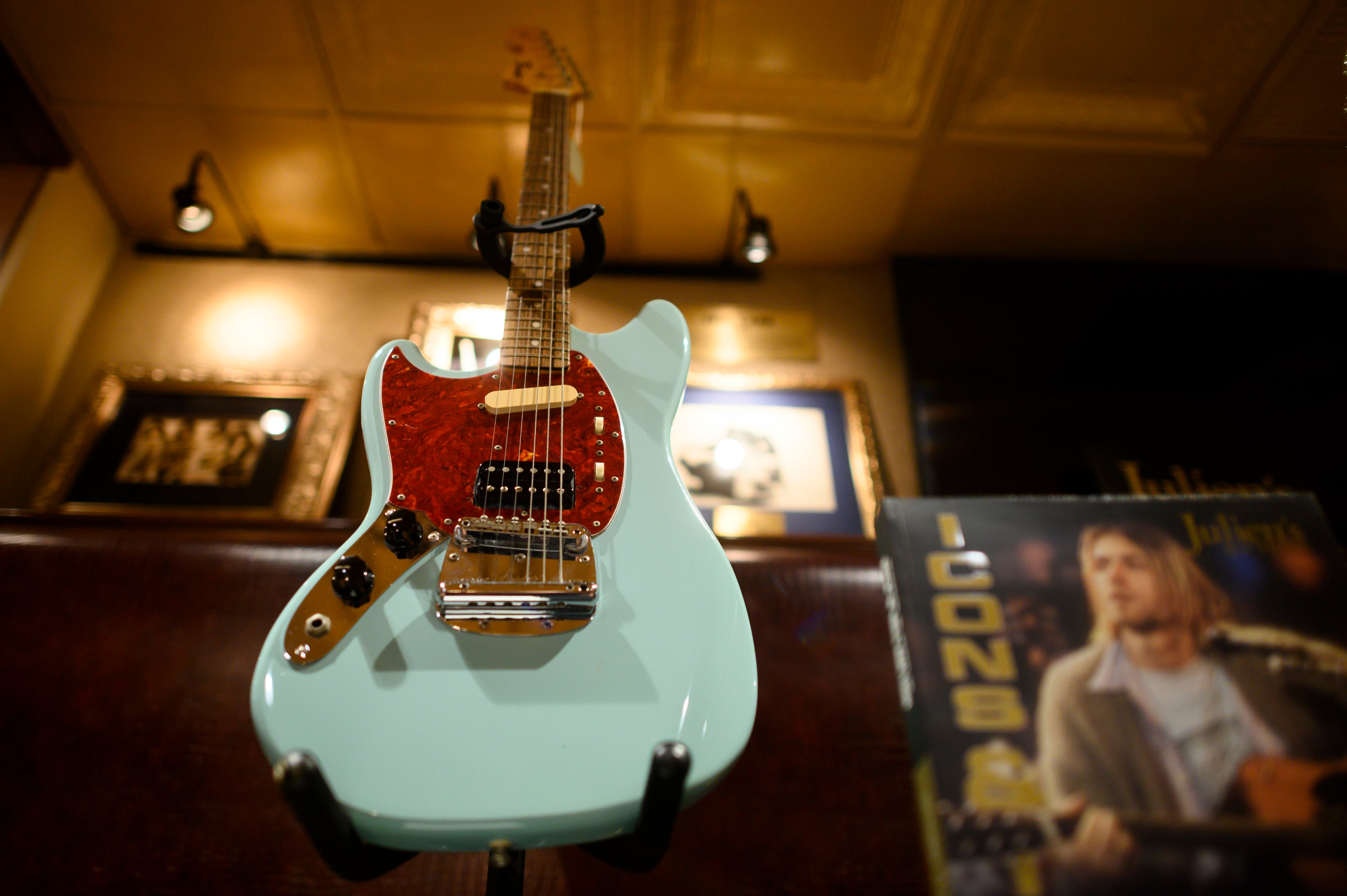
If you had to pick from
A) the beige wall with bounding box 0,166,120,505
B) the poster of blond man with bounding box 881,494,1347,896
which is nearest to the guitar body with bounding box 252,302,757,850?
the poster of blond man with bounding box 881,494,1347,896

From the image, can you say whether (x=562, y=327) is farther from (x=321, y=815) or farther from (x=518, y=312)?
(x=321, y=815)

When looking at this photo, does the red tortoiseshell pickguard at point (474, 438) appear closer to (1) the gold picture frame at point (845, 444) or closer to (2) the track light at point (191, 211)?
(1) the gold picture frame at point (845, 444)

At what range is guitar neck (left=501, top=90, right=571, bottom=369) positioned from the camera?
2.55 ft

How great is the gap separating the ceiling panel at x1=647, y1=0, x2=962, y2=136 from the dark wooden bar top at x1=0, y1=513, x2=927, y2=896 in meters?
Answer: 1.12

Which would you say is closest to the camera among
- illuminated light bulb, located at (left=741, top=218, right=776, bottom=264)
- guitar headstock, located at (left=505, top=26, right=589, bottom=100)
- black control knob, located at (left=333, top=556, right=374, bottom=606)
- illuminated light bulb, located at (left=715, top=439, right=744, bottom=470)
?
black control knob, located at (left=333, top=556, right=374, bottom=606)

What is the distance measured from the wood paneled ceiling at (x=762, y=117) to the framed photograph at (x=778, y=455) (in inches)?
20.0

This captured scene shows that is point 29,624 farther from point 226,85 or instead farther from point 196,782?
point 226,85

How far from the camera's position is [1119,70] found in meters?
1.45

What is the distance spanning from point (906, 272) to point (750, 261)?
19.2 inches

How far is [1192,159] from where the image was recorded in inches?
61.9

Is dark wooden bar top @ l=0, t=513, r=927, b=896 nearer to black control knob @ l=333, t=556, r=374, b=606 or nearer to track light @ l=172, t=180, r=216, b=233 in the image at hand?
black control knob @ l=333, t=556, r=374, b=606

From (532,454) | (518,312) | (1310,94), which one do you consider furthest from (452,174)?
(1310,94)

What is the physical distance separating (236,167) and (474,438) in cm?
150

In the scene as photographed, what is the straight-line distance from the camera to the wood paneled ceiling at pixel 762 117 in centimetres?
135
